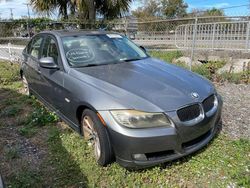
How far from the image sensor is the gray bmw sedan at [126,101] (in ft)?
9.16

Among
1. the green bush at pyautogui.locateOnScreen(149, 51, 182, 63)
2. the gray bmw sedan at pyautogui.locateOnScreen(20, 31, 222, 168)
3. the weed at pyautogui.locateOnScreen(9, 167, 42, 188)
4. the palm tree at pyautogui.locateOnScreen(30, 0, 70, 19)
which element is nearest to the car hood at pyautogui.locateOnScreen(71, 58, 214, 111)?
the gray bmw sedan at pyautogui.locateOnScreen(20, 31, 222, 168)

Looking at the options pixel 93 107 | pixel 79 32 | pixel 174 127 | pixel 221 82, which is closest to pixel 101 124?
pixel 93 107

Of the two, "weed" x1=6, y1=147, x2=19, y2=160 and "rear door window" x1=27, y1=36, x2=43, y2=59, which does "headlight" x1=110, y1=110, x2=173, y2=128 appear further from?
"rear door window" x1=27, y1=36, x2=43, y2=59

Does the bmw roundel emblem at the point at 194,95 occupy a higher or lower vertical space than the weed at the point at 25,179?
higher

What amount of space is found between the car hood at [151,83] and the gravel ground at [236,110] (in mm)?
910

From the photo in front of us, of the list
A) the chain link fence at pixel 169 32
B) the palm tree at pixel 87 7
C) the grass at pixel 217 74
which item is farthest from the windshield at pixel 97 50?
the palm tree at pixel 87 7

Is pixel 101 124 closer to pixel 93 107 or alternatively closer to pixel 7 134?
pixel 93 107

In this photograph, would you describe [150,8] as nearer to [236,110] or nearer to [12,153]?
[236,110]

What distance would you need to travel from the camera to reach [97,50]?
13.7 feet

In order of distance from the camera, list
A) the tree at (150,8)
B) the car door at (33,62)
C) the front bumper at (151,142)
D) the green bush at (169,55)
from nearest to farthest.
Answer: the front bumper at (151,142)
the car door at (33,62)
the green bush at (169,55)
the tree at (150,8)

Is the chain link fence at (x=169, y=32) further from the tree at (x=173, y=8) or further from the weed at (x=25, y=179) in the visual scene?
the tree at (x=173, y=8)

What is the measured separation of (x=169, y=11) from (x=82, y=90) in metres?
52.9

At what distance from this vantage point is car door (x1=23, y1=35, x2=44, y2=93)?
5.02 metres

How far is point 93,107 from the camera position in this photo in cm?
306
